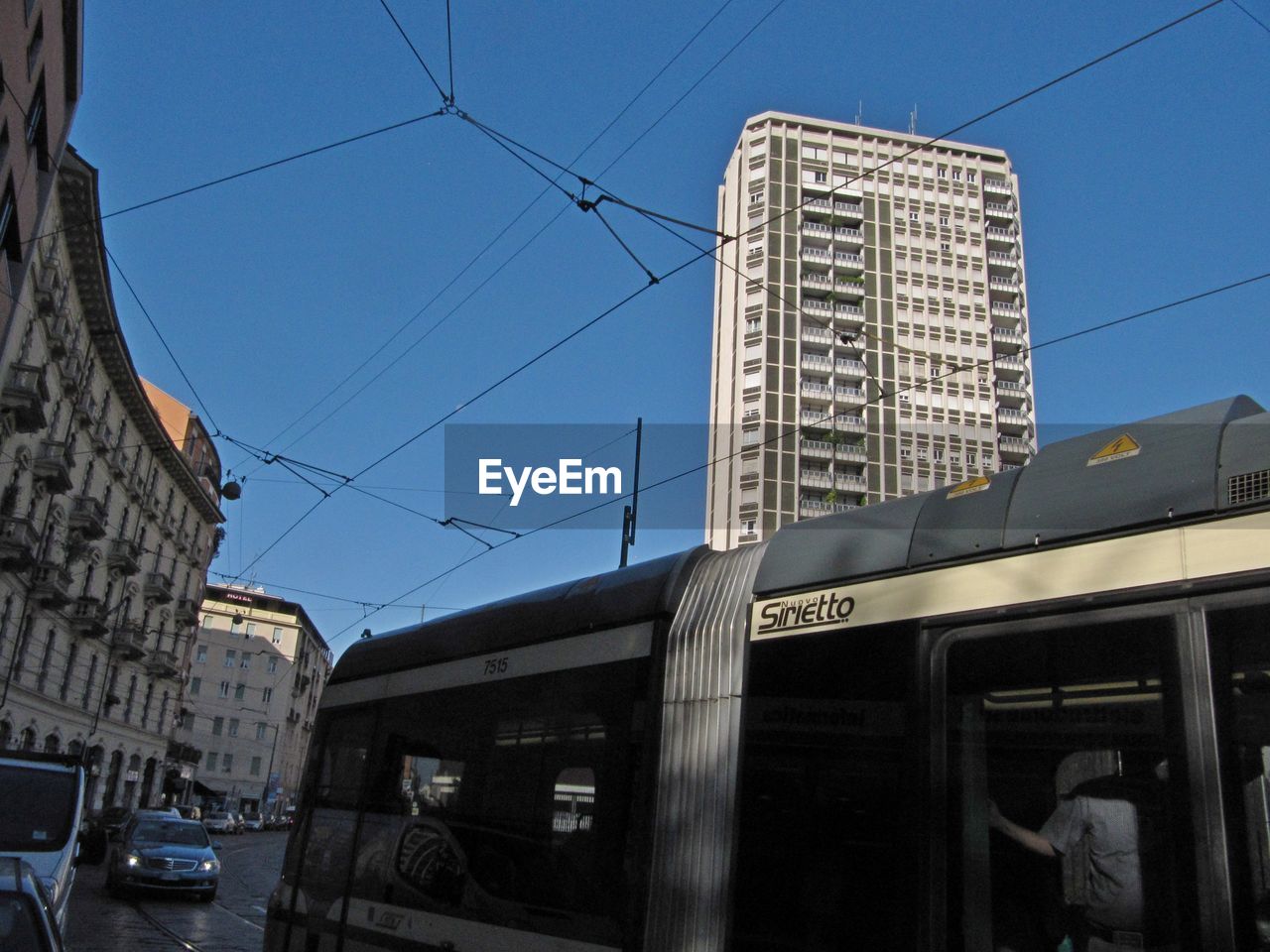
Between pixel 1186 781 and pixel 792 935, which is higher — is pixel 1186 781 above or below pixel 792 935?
above

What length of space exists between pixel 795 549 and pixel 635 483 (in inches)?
533

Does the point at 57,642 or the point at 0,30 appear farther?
the point at 57,642

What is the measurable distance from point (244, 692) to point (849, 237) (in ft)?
184

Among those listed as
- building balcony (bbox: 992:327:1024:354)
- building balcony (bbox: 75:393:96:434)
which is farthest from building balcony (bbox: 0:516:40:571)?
building balcony (bbox: 992:327:1024:354)

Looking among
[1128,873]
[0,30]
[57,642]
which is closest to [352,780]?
[1128,873]

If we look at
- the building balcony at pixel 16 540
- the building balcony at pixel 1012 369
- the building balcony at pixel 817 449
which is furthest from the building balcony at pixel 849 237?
the building balcony at pixel 16 540

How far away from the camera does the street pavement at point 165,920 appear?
38.3 ft

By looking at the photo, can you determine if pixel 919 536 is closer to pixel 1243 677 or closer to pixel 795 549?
pixel 795 549

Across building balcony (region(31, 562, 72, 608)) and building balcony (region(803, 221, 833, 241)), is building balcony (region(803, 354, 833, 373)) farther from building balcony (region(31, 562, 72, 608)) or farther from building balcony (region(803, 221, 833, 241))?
building balcony (region(31, 562, 72, 608))

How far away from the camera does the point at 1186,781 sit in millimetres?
3014

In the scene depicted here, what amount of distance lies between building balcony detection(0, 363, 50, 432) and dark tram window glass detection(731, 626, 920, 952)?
28.9m

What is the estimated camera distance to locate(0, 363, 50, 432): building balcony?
28031 millimetres

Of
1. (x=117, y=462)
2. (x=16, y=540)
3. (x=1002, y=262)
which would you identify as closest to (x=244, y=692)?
(x=117, y=462)

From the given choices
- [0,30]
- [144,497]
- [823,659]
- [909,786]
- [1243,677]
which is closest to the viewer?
[1243,677]
